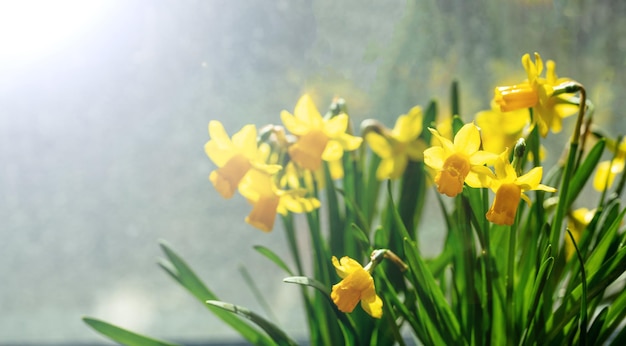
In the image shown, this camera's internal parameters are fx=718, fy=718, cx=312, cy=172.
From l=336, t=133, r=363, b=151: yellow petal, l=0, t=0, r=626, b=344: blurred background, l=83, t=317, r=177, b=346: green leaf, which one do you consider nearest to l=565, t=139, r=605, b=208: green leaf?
l=336, t=133, r=363, b=151: yellow petal

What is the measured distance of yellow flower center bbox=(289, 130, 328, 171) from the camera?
2.19 feet

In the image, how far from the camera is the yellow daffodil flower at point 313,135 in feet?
2.20

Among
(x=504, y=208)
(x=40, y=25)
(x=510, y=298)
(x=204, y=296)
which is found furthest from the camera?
(x=40, y=25)

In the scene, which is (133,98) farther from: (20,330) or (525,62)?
(525,62)

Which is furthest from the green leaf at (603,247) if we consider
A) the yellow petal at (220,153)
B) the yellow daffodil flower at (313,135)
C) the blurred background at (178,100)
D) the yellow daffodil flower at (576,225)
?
the blurred background at (178,100)

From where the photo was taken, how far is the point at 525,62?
0.62m

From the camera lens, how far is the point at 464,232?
660 millimetres

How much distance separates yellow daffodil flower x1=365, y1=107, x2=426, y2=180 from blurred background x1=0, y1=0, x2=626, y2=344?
56 centimetres

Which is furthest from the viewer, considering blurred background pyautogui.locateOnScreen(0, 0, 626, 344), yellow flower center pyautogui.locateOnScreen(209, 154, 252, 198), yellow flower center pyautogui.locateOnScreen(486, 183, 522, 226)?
blurred background pyautogui.locateOnScreen(0, 0, 626, 344)

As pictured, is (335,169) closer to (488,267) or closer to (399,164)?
(399,164)

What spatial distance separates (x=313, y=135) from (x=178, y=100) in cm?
83

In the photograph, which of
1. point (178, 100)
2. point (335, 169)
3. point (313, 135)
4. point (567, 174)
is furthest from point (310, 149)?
point (178, 100)

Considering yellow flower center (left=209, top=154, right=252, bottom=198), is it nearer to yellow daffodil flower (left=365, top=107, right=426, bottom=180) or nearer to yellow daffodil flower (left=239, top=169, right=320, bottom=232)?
yellow daffodil flower (left=239, top=169, right=320, bottom=232)

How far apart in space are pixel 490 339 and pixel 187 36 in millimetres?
926
